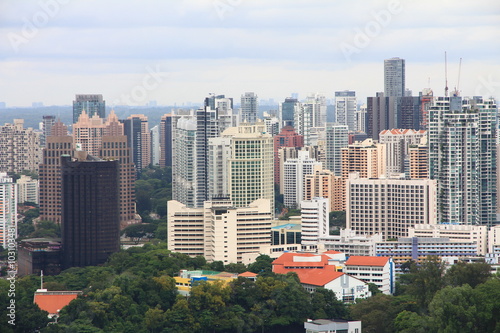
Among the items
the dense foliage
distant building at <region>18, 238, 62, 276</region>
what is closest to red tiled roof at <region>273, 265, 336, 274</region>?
the dense foliage

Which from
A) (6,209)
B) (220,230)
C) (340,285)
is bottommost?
(340,285)

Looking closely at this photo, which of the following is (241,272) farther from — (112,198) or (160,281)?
(112,198)

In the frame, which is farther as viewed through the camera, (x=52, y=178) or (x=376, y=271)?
(x=52, y=178)

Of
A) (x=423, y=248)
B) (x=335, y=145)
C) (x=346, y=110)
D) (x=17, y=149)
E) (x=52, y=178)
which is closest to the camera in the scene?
(x=423, y=248)

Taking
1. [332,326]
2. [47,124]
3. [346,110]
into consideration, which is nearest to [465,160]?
[332,326]

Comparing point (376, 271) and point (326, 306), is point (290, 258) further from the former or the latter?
point (326, 306)

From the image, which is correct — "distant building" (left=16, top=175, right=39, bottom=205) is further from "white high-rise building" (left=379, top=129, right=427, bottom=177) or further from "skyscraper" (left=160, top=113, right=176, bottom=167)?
"skyscraper" (left=160, top=113, right=176, bottom=167)

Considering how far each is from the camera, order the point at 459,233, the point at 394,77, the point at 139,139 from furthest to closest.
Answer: the point at 394,77, the point at 139,139, the point at 459,233
